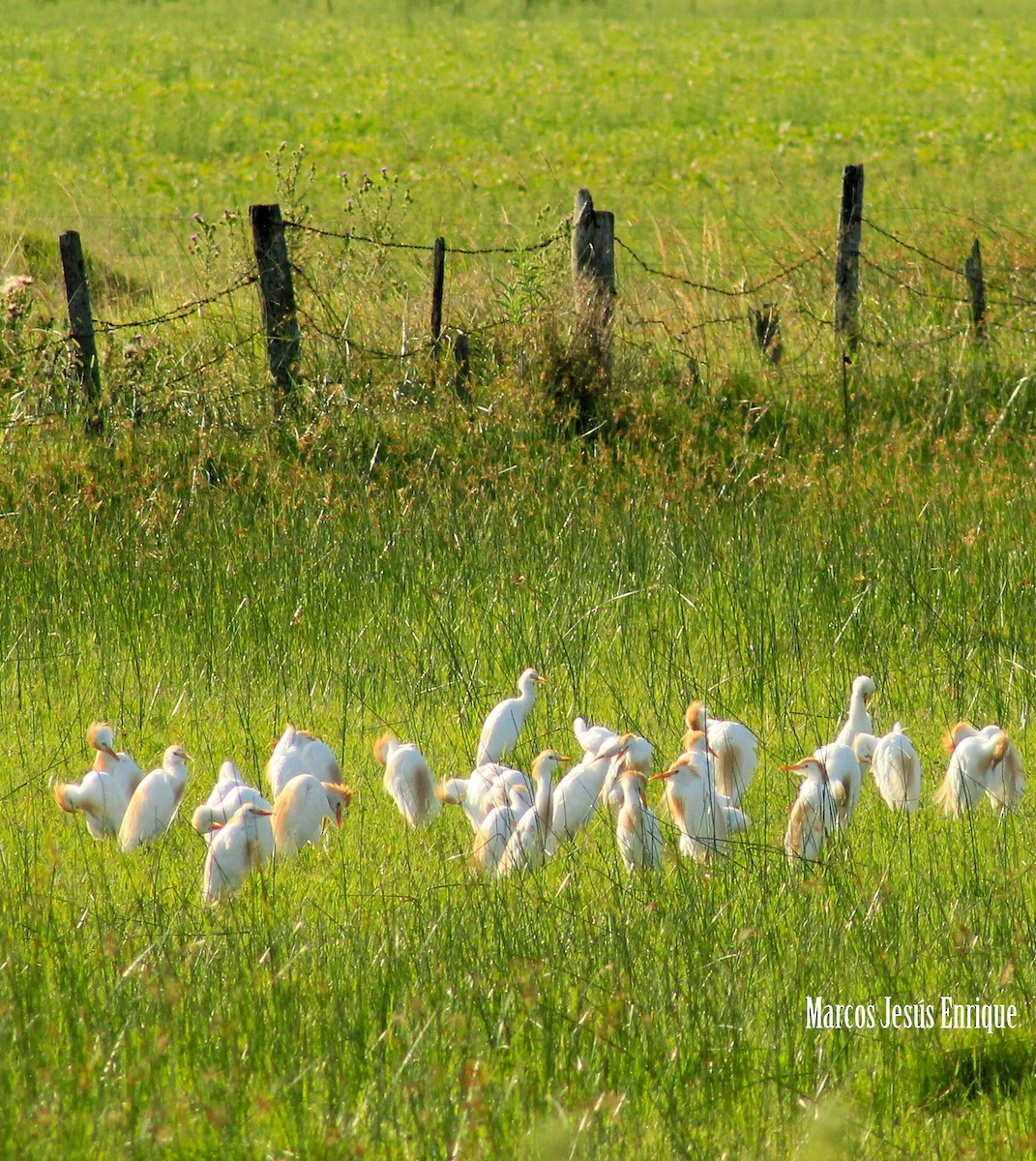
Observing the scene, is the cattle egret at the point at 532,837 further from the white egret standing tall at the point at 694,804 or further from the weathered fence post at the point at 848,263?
the weathered fence post at the point at 848,263

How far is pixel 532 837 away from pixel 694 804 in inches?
18.7

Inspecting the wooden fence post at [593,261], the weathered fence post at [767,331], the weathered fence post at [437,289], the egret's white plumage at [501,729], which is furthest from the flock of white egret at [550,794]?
the weathered fence post at [767,331]

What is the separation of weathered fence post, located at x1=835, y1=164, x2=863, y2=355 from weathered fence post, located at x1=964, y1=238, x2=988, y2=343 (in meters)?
0.97

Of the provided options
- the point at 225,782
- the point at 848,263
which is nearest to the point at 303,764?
the point at 225,782

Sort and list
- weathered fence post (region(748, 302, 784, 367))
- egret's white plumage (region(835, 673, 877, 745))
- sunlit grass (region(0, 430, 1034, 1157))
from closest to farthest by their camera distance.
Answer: sunlit grass (region(0, 430, 1034, 1157)) → egret's white plumage (region(835, 673, 877, 745)) → weathered fence post (region(748, 302, 784, 367))

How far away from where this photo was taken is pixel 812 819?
402 centimetres

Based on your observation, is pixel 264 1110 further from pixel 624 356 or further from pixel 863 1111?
pixel 624 356

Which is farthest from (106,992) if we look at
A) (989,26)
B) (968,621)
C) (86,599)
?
(989,26)

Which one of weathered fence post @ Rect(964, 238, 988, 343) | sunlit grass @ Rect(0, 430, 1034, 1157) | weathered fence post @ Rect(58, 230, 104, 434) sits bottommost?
sunlit grass @ Rect(0, 430, 1034, 1157)

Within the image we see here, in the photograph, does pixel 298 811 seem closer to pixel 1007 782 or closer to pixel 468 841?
pixel 468 841

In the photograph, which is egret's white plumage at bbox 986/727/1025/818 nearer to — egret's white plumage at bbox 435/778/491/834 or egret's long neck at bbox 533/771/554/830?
egret's long neck at bbox 533/771/554/830

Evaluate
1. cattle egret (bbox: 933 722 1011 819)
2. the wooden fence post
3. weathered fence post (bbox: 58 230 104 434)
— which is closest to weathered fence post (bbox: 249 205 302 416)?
weathered fence post (bbox: 58 230 104 434)

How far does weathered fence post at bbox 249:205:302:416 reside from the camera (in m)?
8.84

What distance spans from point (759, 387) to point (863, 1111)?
23.0 feet
